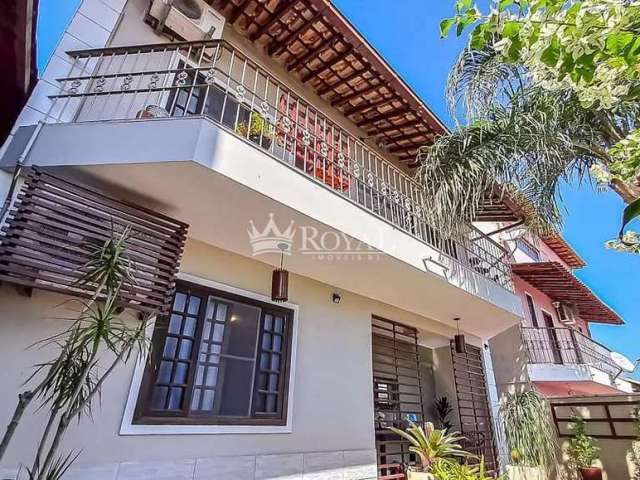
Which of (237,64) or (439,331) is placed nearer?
(237,64)

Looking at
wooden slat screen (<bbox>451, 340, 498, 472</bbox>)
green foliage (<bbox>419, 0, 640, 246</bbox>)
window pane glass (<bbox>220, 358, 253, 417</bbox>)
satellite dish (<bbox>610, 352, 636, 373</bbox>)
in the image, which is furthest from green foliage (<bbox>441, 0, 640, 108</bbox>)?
satellite dish (<bbox>610, 352, 636, 373</bbox>)

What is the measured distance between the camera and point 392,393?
6.45 metres

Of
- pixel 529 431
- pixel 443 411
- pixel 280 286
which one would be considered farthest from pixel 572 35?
pixel 443 411

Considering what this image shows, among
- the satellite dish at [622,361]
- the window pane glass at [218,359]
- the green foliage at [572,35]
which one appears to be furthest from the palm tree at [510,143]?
the satellite dish at [622,361]

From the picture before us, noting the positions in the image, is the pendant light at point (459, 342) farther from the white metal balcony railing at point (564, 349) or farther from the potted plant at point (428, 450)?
the white metal balcony railing at point (564, 349)

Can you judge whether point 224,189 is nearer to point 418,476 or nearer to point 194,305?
point 194,305

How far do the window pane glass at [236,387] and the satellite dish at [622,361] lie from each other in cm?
1506

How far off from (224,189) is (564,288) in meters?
14.0


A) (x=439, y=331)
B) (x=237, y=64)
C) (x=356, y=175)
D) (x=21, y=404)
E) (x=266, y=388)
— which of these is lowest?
(x=21, y=404)

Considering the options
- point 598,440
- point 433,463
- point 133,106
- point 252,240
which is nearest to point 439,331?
point 433,463

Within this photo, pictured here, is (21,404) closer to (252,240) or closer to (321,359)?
(252,240)

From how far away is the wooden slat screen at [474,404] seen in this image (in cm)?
778

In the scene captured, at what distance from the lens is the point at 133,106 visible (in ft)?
13.5

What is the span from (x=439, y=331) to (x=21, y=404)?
24.3 feet
